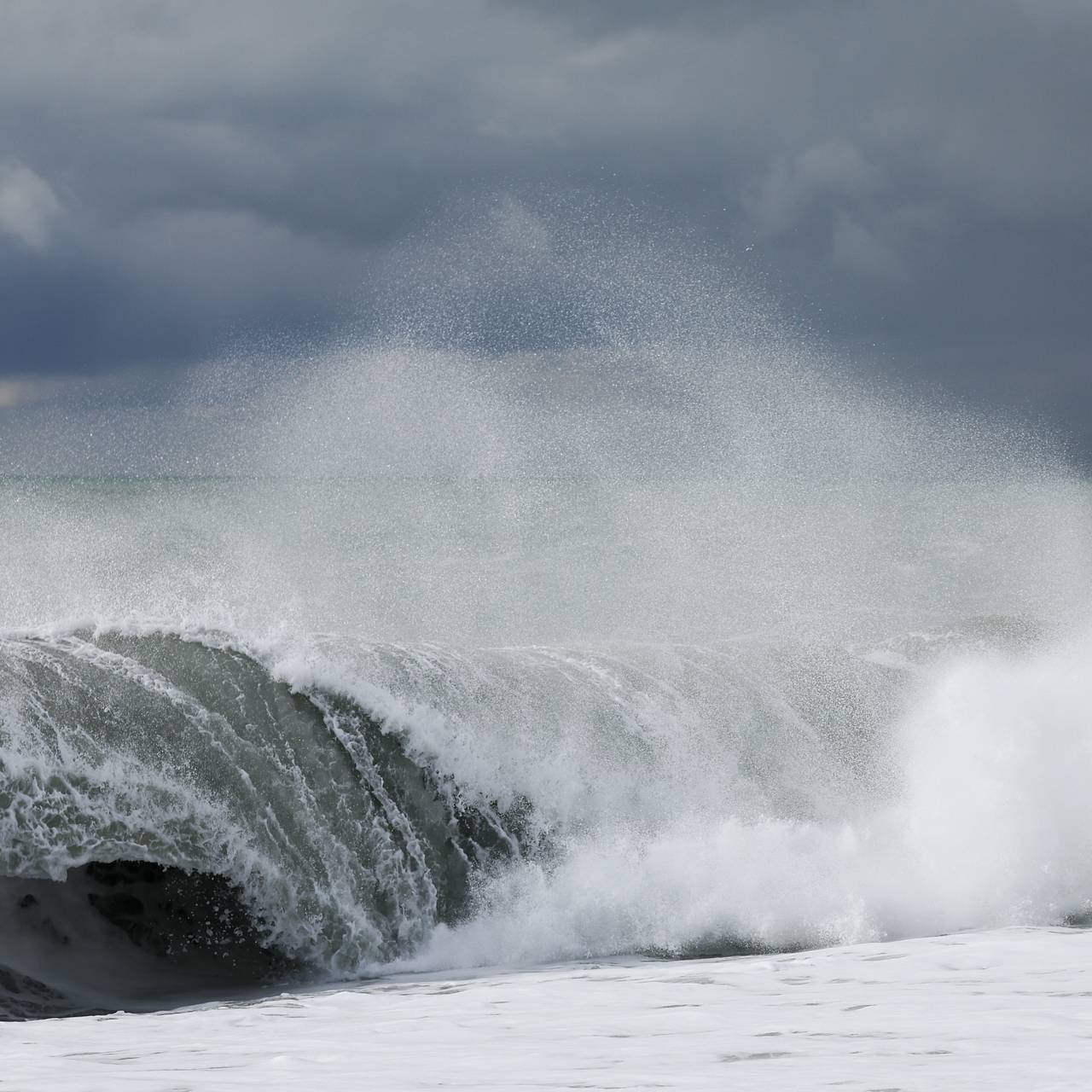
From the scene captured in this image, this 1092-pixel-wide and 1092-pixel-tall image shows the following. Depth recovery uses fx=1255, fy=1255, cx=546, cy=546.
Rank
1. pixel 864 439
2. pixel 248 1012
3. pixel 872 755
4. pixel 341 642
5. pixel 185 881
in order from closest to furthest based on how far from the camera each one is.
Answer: pixel 248 1012, pixel 185 881, pixel 341 642, pixel 872 755, pixel 864 439

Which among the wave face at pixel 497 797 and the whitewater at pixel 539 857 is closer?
the whitewater at pixel 539 857

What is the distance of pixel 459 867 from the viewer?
28.8 feet

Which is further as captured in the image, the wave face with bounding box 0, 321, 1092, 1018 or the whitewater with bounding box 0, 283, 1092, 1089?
the wave face with bounding box 0, 321, 1092, 1018

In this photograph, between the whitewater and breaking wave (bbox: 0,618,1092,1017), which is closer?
the whitewater

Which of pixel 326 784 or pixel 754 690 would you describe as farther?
pixel 754 690

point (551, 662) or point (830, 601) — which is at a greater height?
point (830, 601)

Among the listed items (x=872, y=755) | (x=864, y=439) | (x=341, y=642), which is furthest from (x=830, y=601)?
(x=864, y=439)

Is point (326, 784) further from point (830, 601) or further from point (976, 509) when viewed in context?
point (976, 509)

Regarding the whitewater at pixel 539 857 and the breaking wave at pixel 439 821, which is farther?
the breaking wave at pixel 439 821

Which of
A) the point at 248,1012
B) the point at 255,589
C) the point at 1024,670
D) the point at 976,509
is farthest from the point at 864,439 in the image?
the point at 248,1012

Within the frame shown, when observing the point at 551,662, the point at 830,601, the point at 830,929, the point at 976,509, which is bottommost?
the point at 830,929

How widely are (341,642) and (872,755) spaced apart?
4789 mm

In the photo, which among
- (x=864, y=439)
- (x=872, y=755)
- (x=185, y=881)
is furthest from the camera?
(x=864, y=439)

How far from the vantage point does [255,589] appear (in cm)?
2203
